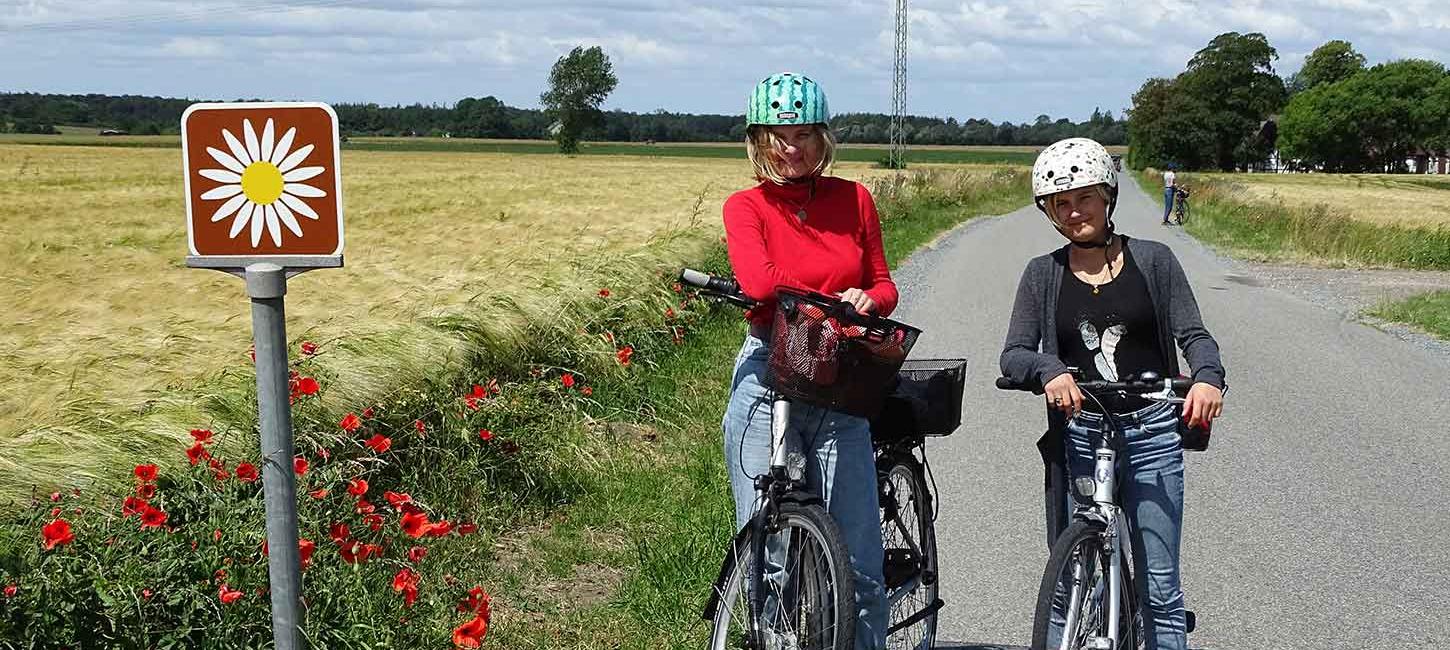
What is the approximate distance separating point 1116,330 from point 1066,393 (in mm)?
297

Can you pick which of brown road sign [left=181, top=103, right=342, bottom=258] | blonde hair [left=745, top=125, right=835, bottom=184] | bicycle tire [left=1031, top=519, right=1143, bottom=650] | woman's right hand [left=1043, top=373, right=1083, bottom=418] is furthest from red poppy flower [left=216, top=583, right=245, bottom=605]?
woman's right hand [left=1043, top=373, right=1083, bottom=418]

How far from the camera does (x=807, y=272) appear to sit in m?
3.44

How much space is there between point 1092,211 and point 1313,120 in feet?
420

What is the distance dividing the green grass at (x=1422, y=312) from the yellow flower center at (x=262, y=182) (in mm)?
12478

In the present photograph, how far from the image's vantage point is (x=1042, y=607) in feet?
10.9

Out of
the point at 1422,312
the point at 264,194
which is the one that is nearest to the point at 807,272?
the point at 264,194

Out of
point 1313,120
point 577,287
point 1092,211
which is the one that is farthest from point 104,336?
point 1313,120

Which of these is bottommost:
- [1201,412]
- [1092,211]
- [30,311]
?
[30,311]

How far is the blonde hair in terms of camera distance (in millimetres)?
3457

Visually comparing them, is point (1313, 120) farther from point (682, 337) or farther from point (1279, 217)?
point (682, 337)

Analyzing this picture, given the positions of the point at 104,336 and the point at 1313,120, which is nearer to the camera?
the point at 104,336

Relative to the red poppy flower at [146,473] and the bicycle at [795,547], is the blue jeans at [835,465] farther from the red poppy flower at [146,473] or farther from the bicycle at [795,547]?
the red poppy flower at [146,473]

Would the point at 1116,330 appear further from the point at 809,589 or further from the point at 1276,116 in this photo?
the point at 1276,116

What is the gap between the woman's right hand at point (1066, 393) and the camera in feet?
11.2
